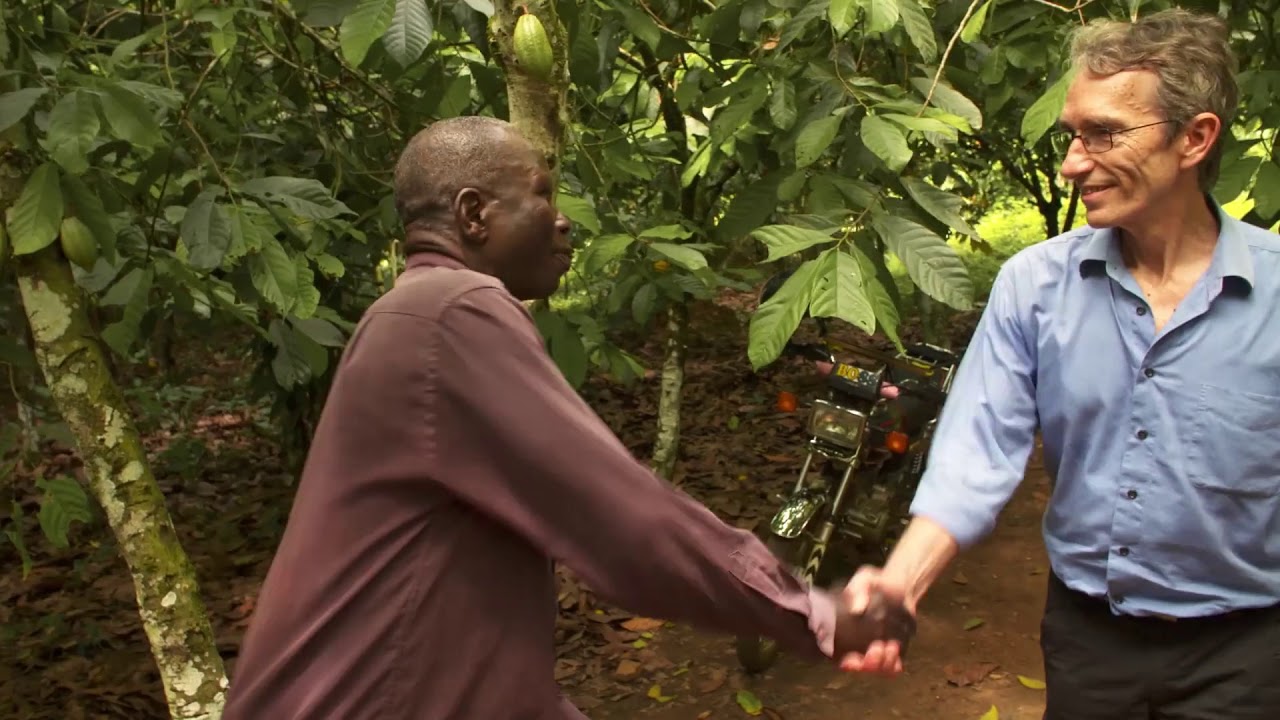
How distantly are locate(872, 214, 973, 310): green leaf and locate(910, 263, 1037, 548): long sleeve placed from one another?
0.27m

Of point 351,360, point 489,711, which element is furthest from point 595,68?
point 489,711

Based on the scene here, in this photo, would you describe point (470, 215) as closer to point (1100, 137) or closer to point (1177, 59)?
point (1100, 137)

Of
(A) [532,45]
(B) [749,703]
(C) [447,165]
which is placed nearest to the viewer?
(C) [447,165]

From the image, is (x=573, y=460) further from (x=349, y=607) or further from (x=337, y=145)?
(x=337, y=145)

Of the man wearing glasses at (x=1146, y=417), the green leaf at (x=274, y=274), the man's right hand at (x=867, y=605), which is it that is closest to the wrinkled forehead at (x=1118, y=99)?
the man wearing glasses at (x=1146, y=417)

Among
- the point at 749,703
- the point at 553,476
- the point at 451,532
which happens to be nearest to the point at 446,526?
the point at 451,532

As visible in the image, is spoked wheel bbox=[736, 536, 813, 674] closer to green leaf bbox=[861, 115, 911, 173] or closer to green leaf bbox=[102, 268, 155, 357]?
green leaf bbox=[861, 115, 911, 173]

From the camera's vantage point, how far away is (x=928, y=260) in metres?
2.32

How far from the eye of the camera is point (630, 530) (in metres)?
1.36

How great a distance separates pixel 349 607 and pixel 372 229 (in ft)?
9.05

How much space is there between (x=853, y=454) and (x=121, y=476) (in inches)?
93.5

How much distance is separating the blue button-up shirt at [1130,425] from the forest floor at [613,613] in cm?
186

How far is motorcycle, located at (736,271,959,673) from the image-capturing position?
3863mm

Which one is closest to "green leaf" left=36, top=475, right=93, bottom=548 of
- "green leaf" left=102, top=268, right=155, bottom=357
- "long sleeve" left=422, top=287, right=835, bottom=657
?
"green leaf" left=102, top=268, right=155, bottom=357
